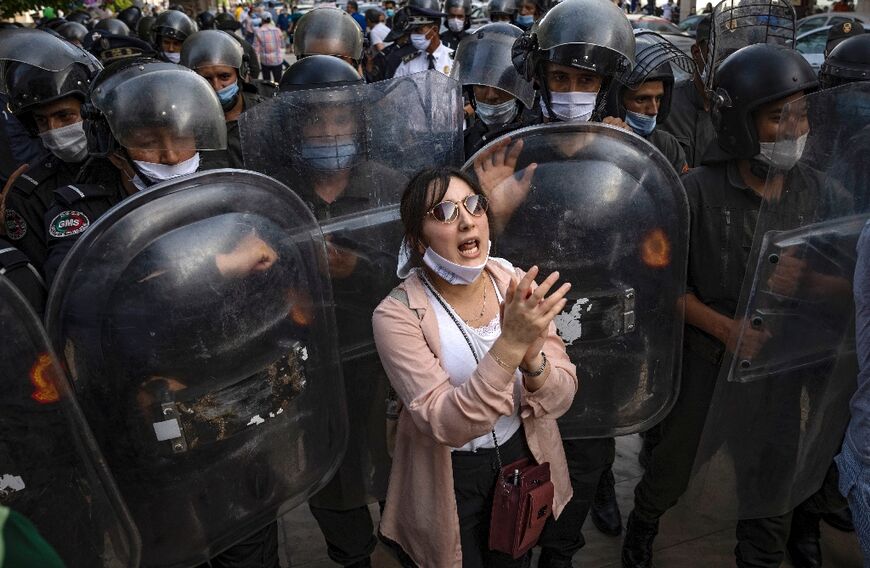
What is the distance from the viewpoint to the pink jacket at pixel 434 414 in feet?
5.81

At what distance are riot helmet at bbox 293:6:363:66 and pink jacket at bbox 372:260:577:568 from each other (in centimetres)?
341

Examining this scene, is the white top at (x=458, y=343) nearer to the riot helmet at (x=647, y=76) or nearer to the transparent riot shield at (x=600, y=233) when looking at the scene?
the transparent riot shield at (x=600, y=233)

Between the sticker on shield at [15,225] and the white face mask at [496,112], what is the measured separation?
6.46 feet

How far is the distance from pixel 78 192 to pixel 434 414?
1414 mm

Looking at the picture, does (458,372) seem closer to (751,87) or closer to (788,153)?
(788,153)

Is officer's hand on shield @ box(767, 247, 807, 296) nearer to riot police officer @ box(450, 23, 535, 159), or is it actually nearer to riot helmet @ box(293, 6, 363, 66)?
riot police officer @ box(450, 23, 535, 159)

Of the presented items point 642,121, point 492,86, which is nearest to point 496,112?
point 492,86

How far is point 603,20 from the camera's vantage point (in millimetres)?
2816

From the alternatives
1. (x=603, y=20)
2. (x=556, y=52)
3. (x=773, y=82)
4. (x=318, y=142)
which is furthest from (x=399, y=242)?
(x=773, y=82)

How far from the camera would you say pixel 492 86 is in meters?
3.51

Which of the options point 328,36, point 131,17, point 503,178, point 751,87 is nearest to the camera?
point 503,178

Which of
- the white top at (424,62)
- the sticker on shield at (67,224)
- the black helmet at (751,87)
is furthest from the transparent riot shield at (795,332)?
the white top at (424,62)

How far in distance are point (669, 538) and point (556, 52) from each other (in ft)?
6.82

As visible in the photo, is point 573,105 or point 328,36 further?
point 328,36
